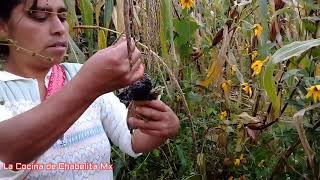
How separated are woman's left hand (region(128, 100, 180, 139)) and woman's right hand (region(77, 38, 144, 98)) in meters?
0.16

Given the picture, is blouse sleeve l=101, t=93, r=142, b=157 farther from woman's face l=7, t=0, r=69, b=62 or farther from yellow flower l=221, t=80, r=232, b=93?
yellow flower l=221, t=80, r=232, b=93

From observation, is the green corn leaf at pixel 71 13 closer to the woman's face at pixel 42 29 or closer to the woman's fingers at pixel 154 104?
the woman's face at pixel 42 29

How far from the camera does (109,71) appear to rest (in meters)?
0.60

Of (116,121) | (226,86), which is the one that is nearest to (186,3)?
(226,86)

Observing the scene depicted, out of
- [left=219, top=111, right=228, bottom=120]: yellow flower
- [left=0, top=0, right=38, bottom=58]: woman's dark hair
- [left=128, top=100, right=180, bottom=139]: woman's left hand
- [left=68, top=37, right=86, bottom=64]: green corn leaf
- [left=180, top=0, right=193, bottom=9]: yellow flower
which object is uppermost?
[left=0, top=0, right=38, bottom=58]: woman's dark hair

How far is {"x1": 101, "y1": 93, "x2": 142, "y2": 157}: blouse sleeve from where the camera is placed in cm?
88

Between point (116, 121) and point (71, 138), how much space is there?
11 centimetres

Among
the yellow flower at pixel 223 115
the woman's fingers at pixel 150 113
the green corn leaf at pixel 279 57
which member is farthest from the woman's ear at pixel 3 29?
the yellow flower at pixel 223 115

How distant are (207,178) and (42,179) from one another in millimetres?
533

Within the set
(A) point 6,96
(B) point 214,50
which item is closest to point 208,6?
(B) point 214,50

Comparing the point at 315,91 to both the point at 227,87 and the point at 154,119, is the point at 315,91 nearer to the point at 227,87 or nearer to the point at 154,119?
the point at 154,119

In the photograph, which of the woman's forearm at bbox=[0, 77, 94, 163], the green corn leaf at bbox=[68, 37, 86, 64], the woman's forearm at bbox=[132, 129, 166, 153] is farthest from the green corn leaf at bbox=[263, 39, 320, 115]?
the green corn leaf at bbox=[68, 37, 86, 64]

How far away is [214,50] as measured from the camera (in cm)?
126

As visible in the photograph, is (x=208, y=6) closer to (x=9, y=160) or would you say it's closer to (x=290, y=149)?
(x=290, y=149)
